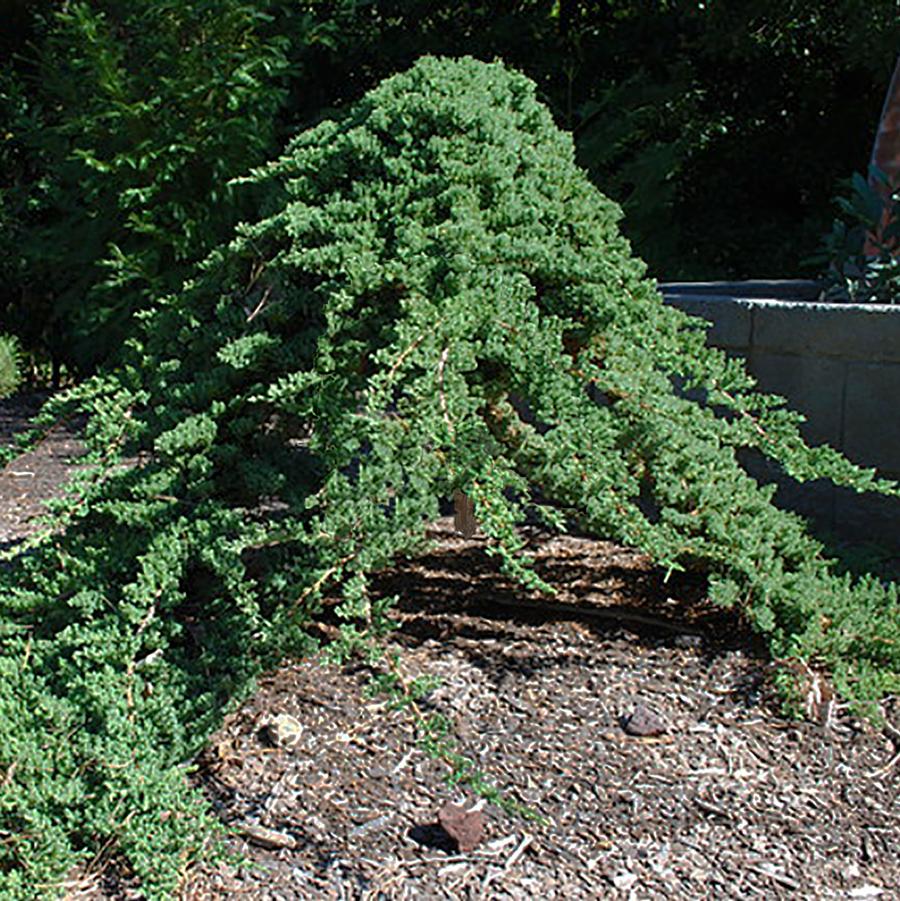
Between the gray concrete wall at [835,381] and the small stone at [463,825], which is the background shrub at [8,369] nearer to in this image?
the gray concrete wall at [835,381]

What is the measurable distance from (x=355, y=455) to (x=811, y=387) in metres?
2.29

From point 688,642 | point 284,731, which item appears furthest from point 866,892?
point 284,731

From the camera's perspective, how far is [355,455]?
10.0ft

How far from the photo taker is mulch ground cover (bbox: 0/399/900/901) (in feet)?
8.55

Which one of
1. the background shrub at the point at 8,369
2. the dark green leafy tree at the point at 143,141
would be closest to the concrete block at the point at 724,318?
the dark green leafy tree at the point at 143,141

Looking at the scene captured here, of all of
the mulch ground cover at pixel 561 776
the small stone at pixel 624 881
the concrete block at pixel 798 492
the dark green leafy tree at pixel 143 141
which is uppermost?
the dark green leafy tree at pixel 143 141

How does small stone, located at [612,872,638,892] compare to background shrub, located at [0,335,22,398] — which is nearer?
small stone, located at [612,872,638,892]

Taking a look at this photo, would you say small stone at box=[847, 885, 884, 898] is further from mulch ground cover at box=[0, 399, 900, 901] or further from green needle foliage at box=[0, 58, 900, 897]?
green needle foliage at box=[0, 58, 900, 897]

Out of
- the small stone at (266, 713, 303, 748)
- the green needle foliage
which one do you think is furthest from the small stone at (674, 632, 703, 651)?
the small stone at (266, 713, 303, 748)

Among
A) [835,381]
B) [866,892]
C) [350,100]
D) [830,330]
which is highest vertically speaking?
[350,100]

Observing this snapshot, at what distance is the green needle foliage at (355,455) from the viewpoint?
274 centimetres

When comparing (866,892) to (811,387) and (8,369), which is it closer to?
(811,387)

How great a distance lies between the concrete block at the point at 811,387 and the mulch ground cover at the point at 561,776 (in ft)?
4.36

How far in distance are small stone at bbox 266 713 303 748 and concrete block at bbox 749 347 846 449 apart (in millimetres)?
2464
